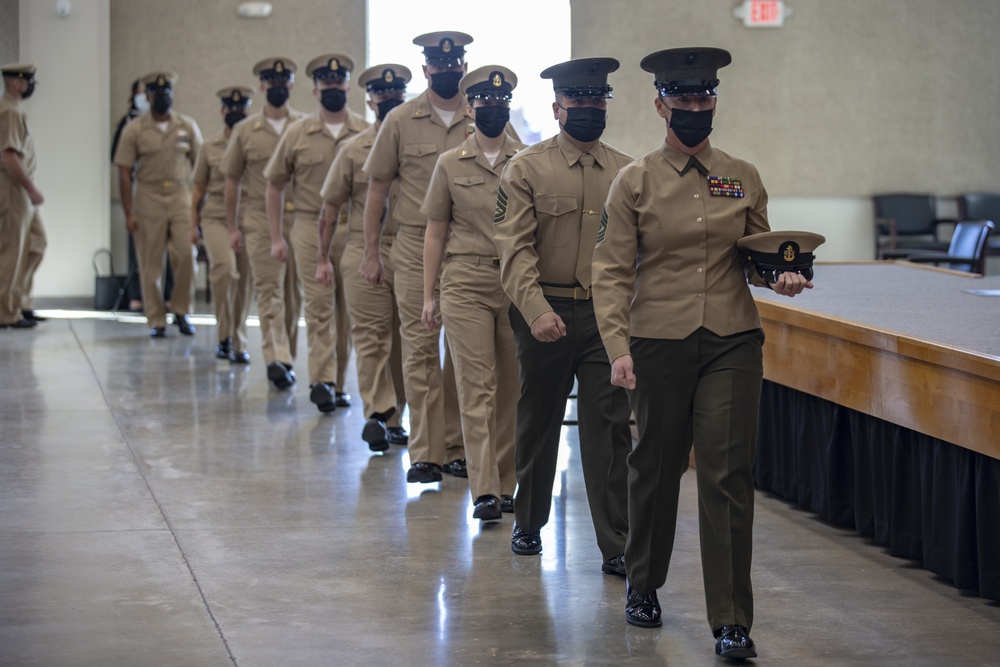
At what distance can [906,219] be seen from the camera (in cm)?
1395

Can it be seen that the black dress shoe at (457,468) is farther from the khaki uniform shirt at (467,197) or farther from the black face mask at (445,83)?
the black face mask at (445,83)

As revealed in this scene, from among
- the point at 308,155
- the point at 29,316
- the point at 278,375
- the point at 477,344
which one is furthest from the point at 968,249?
the point at 29,316

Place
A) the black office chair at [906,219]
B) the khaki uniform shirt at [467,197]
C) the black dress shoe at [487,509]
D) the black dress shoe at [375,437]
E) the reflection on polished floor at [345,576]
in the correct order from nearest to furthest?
1. the reflection on polished floor at [345,576]
2. the black dress shoe at [487,509]
3. the khaki uniform shirt at [467,197]
4. the black dress shoe at [375,437]
5. the black office chair at [906,219]

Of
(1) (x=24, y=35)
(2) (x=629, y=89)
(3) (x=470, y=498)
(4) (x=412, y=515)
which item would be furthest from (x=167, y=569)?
(2) (x=629, y=89)

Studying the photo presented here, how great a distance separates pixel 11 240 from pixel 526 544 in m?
7.55

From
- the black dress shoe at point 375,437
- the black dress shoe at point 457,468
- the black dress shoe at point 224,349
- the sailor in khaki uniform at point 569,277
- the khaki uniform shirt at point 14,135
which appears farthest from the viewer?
the khaki uniform shirt at point 14,135

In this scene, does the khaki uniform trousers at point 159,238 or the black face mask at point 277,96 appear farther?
the khaki uniform trousers at point 159,238


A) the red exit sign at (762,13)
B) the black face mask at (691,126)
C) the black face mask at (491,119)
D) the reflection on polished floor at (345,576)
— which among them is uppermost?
the red exit sign at (762,13)

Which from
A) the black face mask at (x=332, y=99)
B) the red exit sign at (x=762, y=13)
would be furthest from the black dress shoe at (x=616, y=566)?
the red exit sign at (x=762, y=13)

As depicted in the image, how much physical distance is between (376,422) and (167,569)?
2.07 metres

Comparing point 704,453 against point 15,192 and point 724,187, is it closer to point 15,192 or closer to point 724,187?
point 724,187

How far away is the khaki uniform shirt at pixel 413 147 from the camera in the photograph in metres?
5.46

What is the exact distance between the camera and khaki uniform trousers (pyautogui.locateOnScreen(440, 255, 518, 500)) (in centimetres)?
469

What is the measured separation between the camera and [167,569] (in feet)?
13.4
